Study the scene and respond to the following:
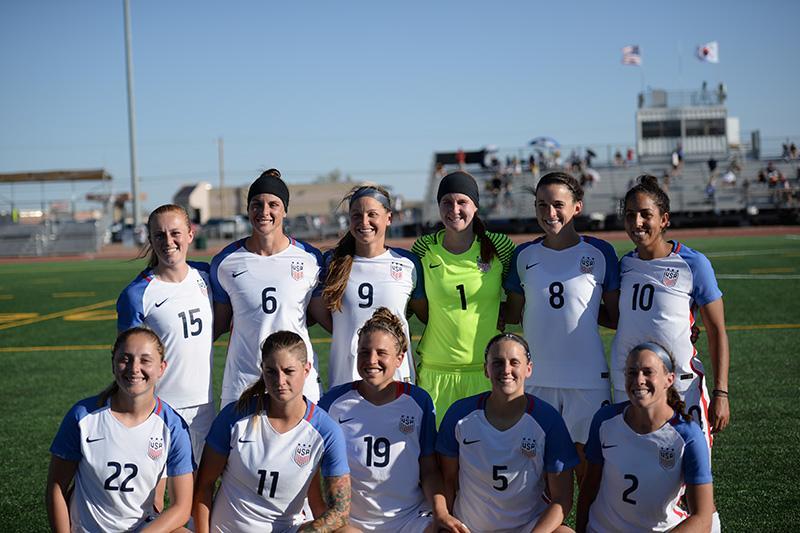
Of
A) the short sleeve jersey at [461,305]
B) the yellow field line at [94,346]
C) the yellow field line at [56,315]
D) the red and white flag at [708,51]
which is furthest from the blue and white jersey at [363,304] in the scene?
the red and white flag at [708,51]

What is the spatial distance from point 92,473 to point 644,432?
7.64ft

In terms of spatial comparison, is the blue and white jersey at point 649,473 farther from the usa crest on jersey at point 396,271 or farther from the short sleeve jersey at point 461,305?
the usa crest on jersey at point 396,271

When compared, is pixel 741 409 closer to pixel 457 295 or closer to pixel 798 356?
pixel 798 356

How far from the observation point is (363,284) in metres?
4.29

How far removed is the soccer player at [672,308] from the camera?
4.00 metres

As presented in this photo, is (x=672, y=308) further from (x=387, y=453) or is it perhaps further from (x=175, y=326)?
(x=175, y=326)

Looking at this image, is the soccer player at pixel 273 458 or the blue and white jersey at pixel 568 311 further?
the blue and white jersey at pixel 568 311

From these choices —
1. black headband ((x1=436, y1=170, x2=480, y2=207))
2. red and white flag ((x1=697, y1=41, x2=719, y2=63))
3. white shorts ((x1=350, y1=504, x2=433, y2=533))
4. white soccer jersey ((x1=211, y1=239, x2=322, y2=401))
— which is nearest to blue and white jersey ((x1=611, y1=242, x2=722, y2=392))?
black headband ((x1=436, y1=170, x2=480, y2=207))

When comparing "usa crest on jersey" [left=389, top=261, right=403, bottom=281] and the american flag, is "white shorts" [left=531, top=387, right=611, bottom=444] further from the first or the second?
the american flag

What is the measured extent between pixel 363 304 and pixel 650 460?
5.16ft

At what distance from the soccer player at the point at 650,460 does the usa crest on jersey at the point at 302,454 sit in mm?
1228

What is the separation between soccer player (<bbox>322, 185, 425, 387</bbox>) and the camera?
14.0ft

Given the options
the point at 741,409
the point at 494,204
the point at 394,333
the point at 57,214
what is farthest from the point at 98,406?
the point at 57,214

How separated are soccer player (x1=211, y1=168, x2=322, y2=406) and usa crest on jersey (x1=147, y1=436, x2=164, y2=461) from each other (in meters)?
0.68
